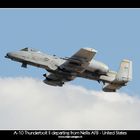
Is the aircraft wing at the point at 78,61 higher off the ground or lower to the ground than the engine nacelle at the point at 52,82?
higher

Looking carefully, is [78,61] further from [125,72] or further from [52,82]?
[125,72]

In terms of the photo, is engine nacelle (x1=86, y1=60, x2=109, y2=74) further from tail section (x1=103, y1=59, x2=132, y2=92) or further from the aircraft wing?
tail section (x1=103, y1=59, x2=132, y2=92)

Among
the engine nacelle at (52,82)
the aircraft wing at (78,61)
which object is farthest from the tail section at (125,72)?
the engine nacelle at (52,82)

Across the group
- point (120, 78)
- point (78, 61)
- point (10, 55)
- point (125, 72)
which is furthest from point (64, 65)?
point (125, 72)

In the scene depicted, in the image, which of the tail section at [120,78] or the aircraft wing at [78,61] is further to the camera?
the tail section at [120,78]

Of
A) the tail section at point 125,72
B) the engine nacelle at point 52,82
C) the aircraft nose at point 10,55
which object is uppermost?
the aircraft nose at point 10,55

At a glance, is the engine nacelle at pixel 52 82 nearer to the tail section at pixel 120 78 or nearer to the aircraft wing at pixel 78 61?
the aircraft wing at pixel 78 61

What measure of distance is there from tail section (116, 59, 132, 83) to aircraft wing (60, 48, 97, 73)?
5899 millimetres

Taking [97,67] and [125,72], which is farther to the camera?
[125,72]

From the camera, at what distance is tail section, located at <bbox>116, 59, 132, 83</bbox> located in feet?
210

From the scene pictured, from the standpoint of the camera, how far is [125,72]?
64500 mm

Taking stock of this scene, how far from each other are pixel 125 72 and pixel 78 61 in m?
7.35

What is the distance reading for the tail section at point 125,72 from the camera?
6400 centimetres

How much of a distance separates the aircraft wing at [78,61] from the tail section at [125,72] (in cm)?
590
